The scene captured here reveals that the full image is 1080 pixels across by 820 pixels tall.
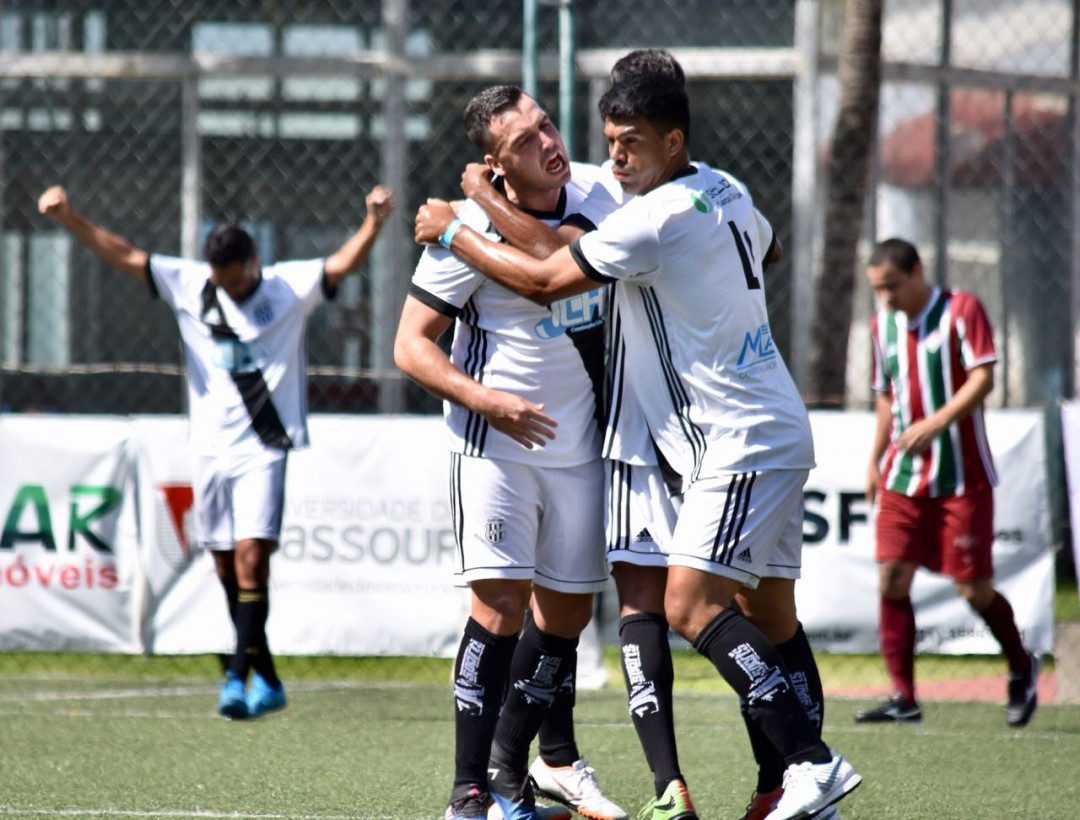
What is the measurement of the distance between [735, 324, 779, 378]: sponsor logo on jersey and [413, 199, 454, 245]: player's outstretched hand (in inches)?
35.3

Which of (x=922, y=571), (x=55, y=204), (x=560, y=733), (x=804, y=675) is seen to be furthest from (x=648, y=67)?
(x=922, y=571)

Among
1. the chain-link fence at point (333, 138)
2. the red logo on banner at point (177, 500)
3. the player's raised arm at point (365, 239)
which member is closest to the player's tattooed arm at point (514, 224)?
the player's raised arm at point (365, 239)

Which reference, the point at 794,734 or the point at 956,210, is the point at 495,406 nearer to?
the point at 794,734

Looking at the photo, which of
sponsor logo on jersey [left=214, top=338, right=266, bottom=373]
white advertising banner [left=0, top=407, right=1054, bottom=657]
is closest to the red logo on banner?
white advertising banner [left=0, top=407, right=1054, bottom=657]

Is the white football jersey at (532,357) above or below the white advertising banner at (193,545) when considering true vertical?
above

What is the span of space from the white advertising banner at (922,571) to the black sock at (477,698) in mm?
3882

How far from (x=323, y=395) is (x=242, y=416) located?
5.19 metres

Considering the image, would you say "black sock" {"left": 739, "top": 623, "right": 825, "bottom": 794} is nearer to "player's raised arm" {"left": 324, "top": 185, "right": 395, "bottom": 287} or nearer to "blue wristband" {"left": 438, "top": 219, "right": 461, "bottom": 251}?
"blue wristband" {"left": 438, "top": 219, "right": 461, "bottom": 251}

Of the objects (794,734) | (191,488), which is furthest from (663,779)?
(191,488)

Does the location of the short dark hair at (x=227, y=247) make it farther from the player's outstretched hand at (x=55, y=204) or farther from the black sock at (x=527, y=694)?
the black sock at (x=527, y=694)

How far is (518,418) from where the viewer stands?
4.62 metres

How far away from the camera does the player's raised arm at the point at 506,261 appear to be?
14.8ft

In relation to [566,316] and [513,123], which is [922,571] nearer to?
[566,316]

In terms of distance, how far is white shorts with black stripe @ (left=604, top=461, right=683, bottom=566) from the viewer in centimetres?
479
